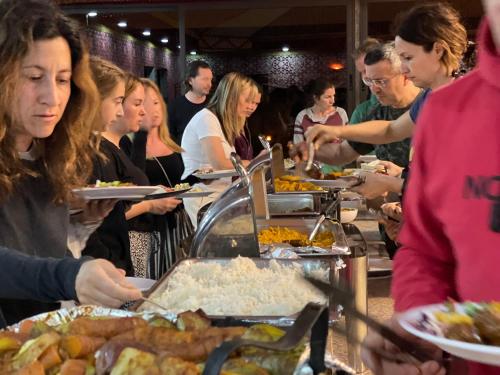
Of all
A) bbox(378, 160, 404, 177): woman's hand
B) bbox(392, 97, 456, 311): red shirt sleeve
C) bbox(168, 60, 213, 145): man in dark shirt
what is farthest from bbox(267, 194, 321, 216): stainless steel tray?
bbox(168, 60, 213, 145): man in dark shirt

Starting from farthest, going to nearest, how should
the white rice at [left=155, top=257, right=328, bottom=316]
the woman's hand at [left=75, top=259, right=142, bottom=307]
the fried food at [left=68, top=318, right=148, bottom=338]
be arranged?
1. the white rice at [left=155, top=257, right=328, bottom=316]
2. the woman's hand at [left=75, top=259, right=142, bottom=307]
3. the fried food at [left=68, top=318, right=148, bottom=338]

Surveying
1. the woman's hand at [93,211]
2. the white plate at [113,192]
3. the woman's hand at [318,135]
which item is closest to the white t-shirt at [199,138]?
the white plate at [113,192]

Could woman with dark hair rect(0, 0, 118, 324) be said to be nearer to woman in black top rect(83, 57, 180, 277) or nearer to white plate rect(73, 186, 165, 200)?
white plate rect(73, 186, 165, 200)

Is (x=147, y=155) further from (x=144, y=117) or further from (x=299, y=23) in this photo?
(x=299, y=23)

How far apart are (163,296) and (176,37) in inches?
259

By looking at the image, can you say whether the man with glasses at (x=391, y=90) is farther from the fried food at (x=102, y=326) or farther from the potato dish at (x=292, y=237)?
the fried food at (x=102, y=326)

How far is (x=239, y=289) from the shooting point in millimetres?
1690

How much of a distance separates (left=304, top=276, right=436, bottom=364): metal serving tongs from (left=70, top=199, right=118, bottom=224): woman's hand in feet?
3.86

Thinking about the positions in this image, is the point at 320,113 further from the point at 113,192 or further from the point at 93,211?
the point at 93,211

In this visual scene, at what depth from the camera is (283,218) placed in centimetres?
320

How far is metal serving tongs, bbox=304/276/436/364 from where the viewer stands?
757mm

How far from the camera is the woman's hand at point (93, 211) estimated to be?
1961mm

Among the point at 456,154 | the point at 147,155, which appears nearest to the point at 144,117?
the point at 147,155

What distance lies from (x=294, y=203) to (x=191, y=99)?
2.69 metres
